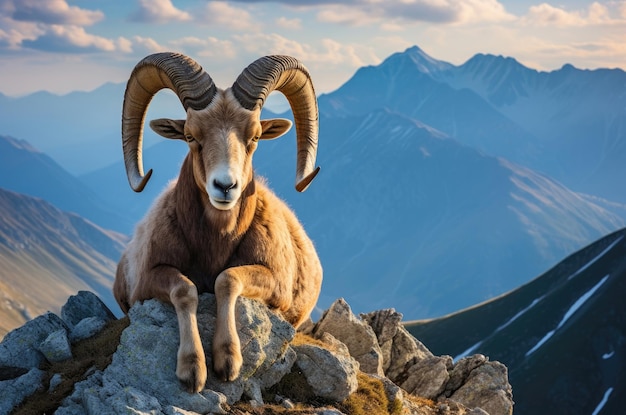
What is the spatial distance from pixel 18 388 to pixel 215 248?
5341 mm

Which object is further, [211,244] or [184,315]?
[211,244]

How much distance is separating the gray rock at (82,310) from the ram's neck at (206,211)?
21.0 ft

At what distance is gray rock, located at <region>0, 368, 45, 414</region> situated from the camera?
15.2m

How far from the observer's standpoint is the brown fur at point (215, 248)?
14.7 metres

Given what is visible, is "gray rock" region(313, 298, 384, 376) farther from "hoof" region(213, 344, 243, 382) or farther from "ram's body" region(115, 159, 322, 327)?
"hoof" region(213, 344, 243, 382)

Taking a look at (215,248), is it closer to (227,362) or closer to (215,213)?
(215,213)

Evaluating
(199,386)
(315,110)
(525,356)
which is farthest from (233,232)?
(525,356)

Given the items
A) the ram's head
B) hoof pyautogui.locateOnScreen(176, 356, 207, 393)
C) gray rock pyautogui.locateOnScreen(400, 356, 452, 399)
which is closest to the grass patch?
hoof pyautogui.locateOnScreen(176, 356, 207, 393)

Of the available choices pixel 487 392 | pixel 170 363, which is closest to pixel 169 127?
pixel 170 363

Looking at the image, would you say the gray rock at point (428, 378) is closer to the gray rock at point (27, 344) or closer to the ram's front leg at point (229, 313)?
the ram's front leg at point (229, 313)

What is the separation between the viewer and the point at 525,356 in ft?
645

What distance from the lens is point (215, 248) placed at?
16.2m

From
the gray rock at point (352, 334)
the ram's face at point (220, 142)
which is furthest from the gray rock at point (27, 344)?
the gray rock at point (352, 334)

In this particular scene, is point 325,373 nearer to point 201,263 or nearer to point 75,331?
point 201,263
